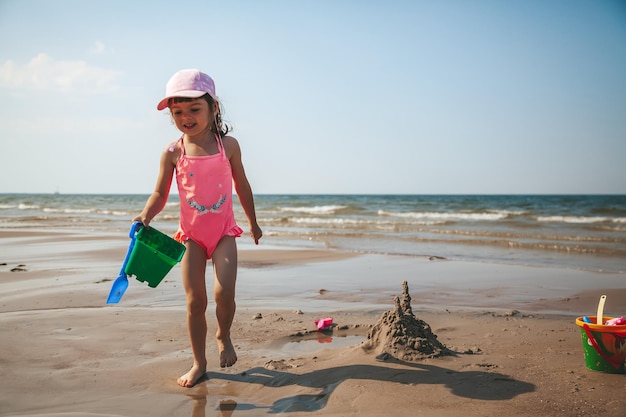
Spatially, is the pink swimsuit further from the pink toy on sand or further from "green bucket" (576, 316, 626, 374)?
"green bucket" (576, 316, 626, 374)

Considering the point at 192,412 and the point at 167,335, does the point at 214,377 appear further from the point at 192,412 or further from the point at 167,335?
the point at 167,335

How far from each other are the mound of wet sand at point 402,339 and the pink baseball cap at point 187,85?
1765 millimetres

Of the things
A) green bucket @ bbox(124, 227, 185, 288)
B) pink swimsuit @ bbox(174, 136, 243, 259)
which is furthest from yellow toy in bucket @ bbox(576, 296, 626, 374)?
green bucket @ bbox(124, 227, 185, 288)

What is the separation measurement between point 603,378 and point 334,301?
286 cm

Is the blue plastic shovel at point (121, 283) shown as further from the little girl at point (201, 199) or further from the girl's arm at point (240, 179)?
the girl's arm at point (240, 179)

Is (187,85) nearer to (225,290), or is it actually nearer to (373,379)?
(225,290)

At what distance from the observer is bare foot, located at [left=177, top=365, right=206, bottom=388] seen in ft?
9.14

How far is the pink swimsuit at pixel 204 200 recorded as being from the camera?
10.2ft

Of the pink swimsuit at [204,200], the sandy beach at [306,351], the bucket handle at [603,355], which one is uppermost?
the pink swimsuit at [204,200]

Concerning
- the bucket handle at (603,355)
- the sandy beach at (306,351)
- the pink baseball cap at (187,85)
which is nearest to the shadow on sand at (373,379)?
the sandy beach at (306,351)

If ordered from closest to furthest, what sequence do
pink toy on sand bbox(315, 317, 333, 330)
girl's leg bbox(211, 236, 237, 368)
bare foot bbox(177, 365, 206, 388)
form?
bare foot bbox(177, 365, 206, 388)
girl's leg bbox(211, 236, 237, 368)
pink toy on sand bbox(315, 317, 333, 330)

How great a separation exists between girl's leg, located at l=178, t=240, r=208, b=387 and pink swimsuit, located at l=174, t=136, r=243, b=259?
0.09 m

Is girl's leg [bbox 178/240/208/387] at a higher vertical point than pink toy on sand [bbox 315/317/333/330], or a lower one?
higher

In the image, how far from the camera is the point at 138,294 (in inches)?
215
